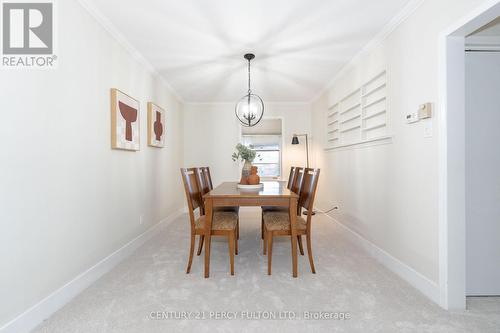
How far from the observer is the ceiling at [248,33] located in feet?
7.18

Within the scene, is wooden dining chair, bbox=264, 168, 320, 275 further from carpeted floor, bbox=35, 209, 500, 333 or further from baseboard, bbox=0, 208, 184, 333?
baseboard, bbox=0, 208, 184, 333

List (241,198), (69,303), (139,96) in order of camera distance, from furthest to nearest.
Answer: (139,96), (241,198), (69,303)

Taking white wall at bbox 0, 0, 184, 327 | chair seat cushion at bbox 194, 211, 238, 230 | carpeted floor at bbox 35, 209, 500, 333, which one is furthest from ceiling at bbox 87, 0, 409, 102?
carpeted floor at bbox 35, 209, 500, 333

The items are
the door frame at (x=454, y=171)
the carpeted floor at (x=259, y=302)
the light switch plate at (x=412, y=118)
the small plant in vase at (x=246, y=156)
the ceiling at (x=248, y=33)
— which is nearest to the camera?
the carpeted floor at (x=259, y=302)

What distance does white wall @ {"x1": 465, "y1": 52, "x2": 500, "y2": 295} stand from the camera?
1.89 m

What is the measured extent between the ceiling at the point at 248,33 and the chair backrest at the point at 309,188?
146cm

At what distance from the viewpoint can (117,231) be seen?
8.59 feet

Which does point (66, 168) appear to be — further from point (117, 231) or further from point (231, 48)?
point (231, 48)

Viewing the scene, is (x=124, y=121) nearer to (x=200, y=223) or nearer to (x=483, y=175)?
(x=200, y=223)

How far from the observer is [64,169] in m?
1.87

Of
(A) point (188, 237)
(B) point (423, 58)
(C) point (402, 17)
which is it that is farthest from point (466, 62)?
(A) point (188, 237)

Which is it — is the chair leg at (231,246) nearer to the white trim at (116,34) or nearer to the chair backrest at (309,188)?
the chair backrest at (309,188)

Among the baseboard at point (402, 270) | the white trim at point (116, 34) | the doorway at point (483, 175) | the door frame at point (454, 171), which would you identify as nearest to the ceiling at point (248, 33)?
the white trim at point (116, 34)

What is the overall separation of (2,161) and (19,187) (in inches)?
7.2
